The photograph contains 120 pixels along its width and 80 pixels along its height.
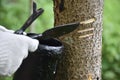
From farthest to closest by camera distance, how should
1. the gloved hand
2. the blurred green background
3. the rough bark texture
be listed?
the blurred green background, the rough bark texture, the gloved hand

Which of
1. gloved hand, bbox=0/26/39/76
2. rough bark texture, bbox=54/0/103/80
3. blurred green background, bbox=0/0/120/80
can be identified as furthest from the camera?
blurred green background, bbox=0/0/120/80

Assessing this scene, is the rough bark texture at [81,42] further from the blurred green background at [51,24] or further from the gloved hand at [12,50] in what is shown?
the blurred green background at [51,24]

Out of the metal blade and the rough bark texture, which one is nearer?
the metal blade

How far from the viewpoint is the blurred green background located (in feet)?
13.8

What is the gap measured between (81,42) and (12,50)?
0.45 meters

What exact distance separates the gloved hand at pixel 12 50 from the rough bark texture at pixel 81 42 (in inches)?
14.8

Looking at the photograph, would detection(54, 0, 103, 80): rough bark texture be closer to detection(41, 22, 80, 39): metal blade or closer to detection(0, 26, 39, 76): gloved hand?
detection(41, 22, 80, 39): metal blade

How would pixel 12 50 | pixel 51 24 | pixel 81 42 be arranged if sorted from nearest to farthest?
pixel 12 50 → pixel 81 42 → pixel 51 24

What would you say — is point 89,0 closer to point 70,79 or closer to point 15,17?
point 70,79

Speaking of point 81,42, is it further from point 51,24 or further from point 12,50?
point 51,24

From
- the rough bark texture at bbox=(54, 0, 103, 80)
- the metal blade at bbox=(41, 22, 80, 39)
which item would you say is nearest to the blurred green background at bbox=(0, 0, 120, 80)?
the rough bark texture at bbox=(54, 0, 103, 80)

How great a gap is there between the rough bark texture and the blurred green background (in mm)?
2169

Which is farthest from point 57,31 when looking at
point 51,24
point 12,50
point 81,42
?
point 51,24

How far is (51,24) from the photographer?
4355mm
